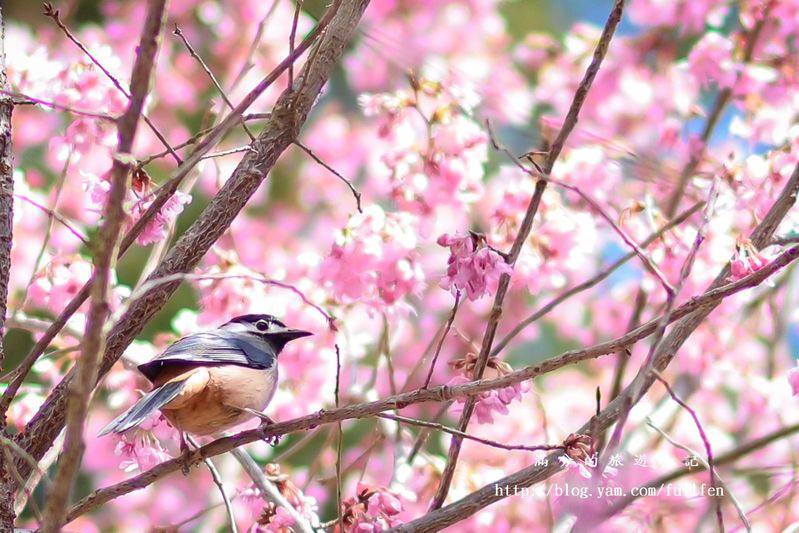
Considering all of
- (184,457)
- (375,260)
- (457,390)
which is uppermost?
(375,260)

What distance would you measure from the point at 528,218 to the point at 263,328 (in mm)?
1190

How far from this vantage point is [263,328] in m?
3.08

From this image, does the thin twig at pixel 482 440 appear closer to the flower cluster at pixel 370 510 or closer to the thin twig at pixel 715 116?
the flower cluster at pixel 370 510

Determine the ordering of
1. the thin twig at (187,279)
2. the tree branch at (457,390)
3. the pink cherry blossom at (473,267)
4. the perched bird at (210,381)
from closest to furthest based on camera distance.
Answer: the thin twig at (187,279) < the tree branch at (457,390) < the pink cherry blossom at (473,267) < the perched bird at (210,381)

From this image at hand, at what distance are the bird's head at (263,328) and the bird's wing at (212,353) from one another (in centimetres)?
9

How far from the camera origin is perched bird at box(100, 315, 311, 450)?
2.47 m

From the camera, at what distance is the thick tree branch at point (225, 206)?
82.0 inches

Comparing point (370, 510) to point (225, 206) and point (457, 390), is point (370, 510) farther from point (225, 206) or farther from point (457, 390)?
point (225, 206)

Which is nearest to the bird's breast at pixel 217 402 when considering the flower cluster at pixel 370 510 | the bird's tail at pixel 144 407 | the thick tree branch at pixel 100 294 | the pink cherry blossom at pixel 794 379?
the bird's tail at pixel 144 407

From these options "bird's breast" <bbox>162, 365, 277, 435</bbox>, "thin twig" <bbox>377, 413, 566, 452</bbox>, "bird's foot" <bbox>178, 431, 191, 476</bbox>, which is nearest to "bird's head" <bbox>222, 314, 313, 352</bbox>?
"bird's breast" <bbox>162, 365, 277, 435</bbox>

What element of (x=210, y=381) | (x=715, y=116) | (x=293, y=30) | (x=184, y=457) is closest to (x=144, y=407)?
(x=184, y=457)

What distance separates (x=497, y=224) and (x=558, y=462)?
1.56 m

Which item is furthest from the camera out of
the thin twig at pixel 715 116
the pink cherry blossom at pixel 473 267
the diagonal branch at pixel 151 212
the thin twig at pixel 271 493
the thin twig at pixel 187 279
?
the thin twig at pixel 715 116

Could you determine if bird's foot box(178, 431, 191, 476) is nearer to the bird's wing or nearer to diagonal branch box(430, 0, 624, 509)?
the bird's wing
